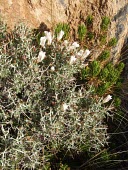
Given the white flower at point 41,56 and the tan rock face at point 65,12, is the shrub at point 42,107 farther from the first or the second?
the tan rock face at point 65,12

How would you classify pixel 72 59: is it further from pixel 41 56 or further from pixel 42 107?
pixel 42 107

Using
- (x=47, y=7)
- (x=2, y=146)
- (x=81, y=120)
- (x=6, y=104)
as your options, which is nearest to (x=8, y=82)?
(x=6, y=104)

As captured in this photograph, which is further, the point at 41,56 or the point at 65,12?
the point at 65,12

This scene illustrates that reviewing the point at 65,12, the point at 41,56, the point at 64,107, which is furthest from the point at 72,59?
the point at 65,12

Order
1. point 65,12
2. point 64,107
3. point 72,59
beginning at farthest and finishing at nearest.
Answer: point 65,12, point 72,59, point 64,107

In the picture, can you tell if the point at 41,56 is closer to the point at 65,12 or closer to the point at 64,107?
the point at 64,107

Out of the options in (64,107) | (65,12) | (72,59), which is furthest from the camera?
(65,12)

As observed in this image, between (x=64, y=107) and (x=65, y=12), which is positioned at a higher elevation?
(x=65, y=12)

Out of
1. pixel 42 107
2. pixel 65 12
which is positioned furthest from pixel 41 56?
pixel 65 12

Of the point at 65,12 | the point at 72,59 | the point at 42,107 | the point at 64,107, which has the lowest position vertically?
the point at 64,107

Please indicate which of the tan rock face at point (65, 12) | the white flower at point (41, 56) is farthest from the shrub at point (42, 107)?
the tan rock face at point (65, 12)
